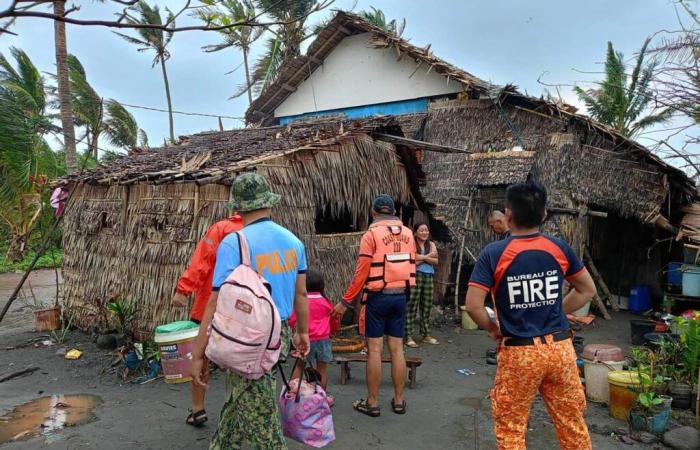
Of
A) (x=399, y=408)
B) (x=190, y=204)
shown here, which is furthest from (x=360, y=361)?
(x=190, y=204)

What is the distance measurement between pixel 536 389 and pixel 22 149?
14267 mm

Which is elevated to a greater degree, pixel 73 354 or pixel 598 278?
pixel 598 278

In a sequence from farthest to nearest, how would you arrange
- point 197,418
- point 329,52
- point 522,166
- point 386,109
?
point 329,52 < point 386,109 < point 522,166 < point 197,418

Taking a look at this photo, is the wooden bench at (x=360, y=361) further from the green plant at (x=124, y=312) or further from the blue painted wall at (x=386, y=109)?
the blue painted wall at (x=386, y=109)

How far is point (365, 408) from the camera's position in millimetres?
4707

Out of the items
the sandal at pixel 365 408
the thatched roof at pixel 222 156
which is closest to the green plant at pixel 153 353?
the thatched roof at pixel 222 156

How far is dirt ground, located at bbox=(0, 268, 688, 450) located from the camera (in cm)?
417

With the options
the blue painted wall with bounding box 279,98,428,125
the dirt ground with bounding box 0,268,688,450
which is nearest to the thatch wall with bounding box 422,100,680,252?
the blue painted wall with bounding box 279,98,428,125

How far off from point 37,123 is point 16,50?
4.84 m

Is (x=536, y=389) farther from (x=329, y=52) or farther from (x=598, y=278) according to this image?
(x=329, y=52)

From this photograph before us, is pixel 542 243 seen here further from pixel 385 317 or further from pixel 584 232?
pixel 584 232

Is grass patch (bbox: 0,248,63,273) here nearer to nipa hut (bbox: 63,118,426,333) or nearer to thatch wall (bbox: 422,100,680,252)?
nipa hut (bbox: 63,118,426,333)

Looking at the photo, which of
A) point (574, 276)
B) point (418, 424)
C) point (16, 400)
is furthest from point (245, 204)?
point (16, 400)

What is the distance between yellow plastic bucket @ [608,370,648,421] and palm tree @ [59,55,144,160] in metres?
14.7
